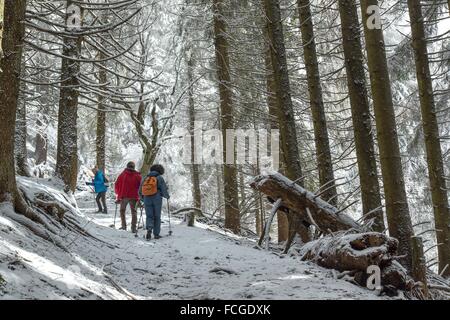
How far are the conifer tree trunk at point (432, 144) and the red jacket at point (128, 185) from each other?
23.6ft

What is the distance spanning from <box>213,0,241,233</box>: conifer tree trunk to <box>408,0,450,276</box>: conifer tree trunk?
18.4 feet

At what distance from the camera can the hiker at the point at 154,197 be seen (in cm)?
1060

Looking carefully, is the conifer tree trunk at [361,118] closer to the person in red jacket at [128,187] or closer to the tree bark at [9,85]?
the tree bark at [9,85]

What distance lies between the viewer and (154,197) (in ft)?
35.5

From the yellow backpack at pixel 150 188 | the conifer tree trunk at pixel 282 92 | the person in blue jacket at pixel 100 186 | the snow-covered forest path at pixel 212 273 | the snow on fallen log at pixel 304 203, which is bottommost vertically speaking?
the snow-covered forest path at pixel 212 273

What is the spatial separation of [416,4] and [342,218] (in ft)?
18.0

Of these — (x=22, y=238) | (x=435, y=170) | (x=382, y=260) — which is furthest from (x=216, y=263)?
(x=435, y=170)

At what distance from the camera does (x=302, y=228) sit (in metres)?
9.66

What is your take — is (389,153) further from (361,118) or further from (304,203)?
(304,203)

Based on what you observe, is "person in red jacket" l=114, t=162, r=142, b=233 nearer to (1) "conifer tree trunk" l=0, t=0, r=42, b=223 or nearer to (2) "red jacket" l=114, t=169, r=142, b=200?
(2) "red jacket" l=114, t=169, r=142, b=200

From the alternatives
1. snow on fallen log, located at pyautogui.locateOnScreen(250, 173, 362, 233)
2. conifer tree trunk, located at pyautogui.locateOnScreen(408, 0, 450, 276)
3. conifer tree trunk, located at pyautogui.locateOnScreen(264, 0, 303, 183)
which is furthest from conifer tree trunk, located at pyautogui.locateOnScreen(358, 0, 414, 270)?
conifer tree trunk, located at pyautogui.locateOnScreen(408, 0, 450, 276)

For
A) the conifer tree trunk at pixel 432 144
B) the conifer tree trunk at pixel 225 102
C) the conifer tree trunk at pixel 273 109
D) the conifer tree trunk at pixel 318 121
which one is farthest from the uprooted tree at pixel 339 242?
the conifer tree trunk at pixel 225 102

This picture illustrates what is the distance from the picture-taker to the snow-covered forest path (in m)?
5.28

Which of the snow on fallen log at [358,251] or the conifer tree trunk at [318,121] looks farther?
the conifer tree trunk at [318,121]
